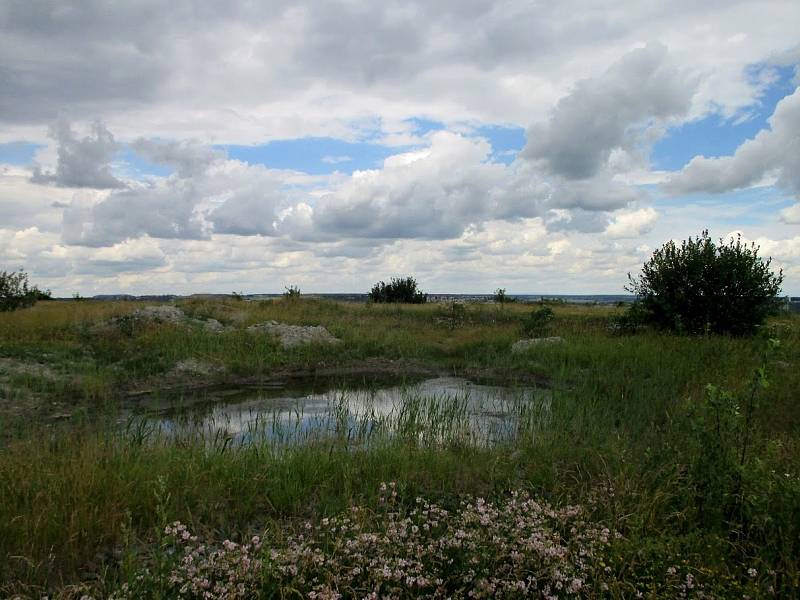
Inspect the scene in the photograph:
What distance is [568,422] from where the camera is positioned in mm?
8812

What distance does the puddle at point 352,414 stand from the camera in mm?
8617

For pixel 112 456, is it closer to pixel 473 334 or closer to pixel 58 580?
pixel 58 580

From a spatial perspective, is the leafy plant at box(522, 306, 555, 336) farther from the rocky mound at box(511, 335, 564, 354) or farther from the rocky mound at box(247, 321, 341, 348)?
the rocky mound at box(247, 321, 341, 348)

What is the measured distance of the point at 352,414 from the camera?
11.7 metres

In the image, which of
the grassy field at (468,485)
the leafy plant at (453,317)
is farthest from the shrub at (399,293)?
the grassy field at (468,485)

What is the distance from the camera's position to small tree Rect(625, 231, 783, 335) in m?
19.0

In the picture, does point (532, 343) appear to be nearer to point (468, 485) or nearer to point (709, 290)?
Result: point (709, 290)

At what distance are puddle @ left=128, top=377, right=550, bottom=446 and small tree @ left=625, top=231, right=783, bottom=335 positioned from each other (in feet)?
27.3

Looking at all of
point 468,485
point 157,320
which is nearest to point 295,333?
point 157,320

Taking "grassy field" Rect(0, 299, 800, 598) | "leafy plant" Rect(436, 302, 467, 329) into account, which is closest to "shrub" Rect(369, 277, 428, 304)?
"leafy plant" Rect(436, 302, 467, 329)

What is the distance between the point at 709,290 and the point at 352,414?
45.9ft

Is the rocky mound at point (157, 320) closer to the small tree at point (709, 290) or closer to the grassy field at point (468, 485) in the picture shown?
the grassy field at point (468, 485)

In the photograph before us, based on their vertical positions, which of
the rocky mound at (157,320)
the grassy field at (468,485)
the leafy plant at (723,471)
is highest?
the rocky mound at (157,320)

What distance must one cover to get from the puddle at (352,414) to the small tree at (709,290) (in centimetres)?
833
